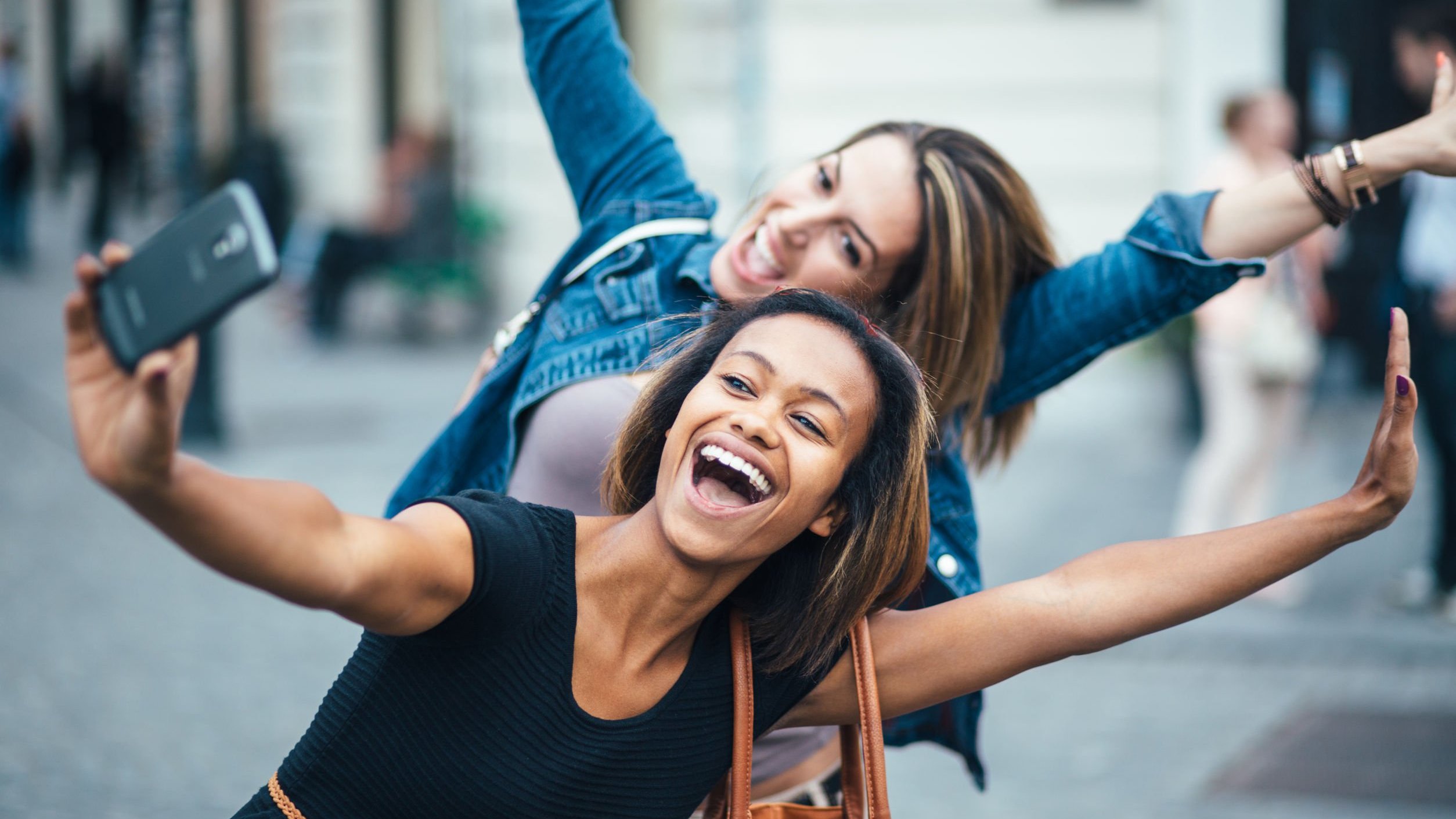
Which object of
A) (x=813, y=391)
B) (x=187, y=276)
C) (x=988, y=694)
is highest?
(x=187, y=276)

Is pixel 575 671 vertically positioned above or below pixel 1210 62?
below

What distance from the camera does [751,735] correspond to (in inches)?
76.1

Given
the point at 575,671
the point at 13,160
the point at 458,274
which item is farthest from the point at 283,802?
the point at 13,160

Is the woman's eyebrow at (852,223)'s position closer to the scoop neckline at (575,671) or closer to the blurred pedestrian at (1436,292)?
the scoop neckline at (575,671)

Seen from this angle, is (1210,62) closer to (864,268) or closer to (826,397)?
(864,268)

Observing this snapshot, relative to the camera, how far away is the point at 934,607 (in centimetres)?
208

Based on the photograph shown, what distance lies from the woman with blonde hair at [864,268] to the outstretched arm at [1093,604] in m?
0.35

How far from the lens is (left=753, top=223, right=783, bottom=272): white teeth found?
2.41 meters

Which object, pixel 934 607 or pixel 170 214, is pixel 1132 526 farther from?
pixel 170 214

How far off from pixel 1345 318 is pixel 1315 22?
1.89m

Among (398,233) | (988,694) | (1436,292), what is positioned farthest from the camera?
(398,233)

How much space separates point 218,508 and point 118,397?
0.45 feet

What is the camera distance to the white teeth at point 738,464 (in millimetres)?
1861

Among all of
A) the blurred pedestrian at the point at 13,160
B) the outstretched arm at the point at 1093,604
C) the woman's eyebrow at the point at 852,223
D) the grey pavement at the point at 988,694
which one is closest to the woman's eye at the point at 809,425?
the outstretched arm at the point at 1093,604
